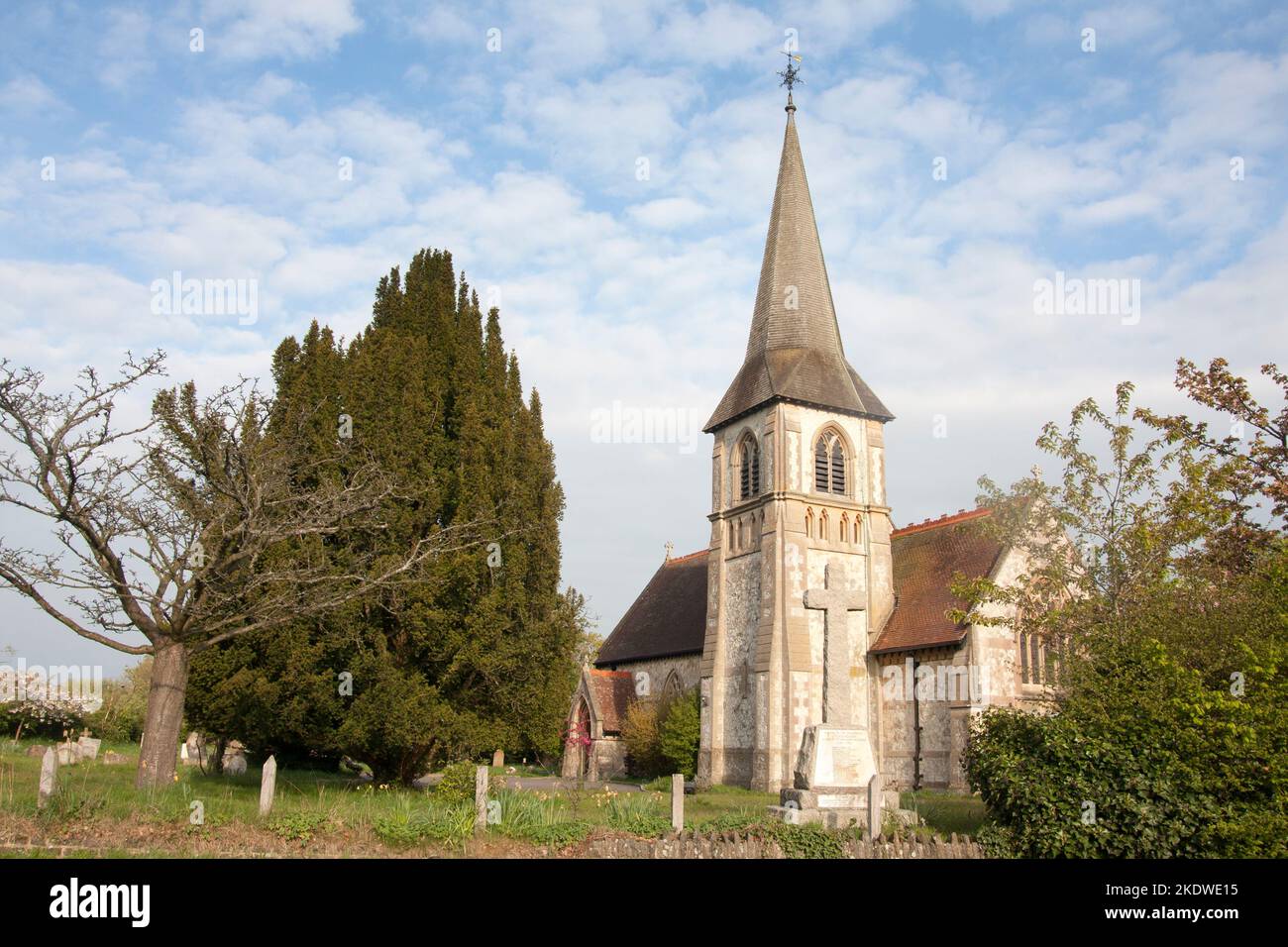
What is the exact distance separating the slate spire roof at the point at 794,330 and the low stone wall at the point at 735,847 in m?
19.9

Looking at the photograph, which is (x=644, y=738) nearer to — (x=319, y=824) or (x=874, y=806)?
(x=874, y=806)

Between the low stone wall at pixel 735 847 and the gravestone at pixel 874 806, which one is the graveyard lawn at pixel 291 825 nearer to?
the low stone wall at pixel 735 847

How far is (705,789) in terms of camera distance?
95.1 ft

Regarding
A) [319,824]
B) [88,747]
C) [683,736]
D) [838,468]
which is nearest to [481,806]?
[319,824]

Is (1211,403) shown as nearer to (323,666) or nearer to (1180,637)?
(1180,637)

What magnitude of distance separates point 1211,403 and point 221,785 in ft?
68.9

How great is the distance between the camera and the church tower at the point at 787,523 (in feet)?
92.9

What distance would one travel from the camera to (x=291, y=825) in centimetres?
1111

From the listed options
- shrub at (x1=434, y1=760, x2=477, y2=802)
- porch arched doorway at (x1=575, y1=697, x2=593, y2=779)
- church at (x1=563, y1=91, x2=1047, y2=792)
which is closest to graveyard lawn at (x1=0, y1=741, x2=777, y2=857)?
shrub at (x1=434, y1=760, x2=477, y2=802)

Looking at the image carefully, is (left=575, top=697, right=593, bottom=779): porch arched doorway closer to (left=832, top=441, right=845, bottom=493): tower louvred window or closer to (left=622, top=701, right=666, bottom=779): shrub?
(left=622, top=701, right=666, bottom=779): shrub

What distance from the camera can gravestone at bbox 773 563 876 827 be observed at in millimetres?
15742

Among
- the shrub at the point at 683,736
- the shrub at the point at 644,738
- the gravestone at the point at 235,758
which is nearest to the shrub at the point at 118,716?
the gravestone at the point at 235,758

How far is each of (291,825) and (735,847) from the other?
536 cm
